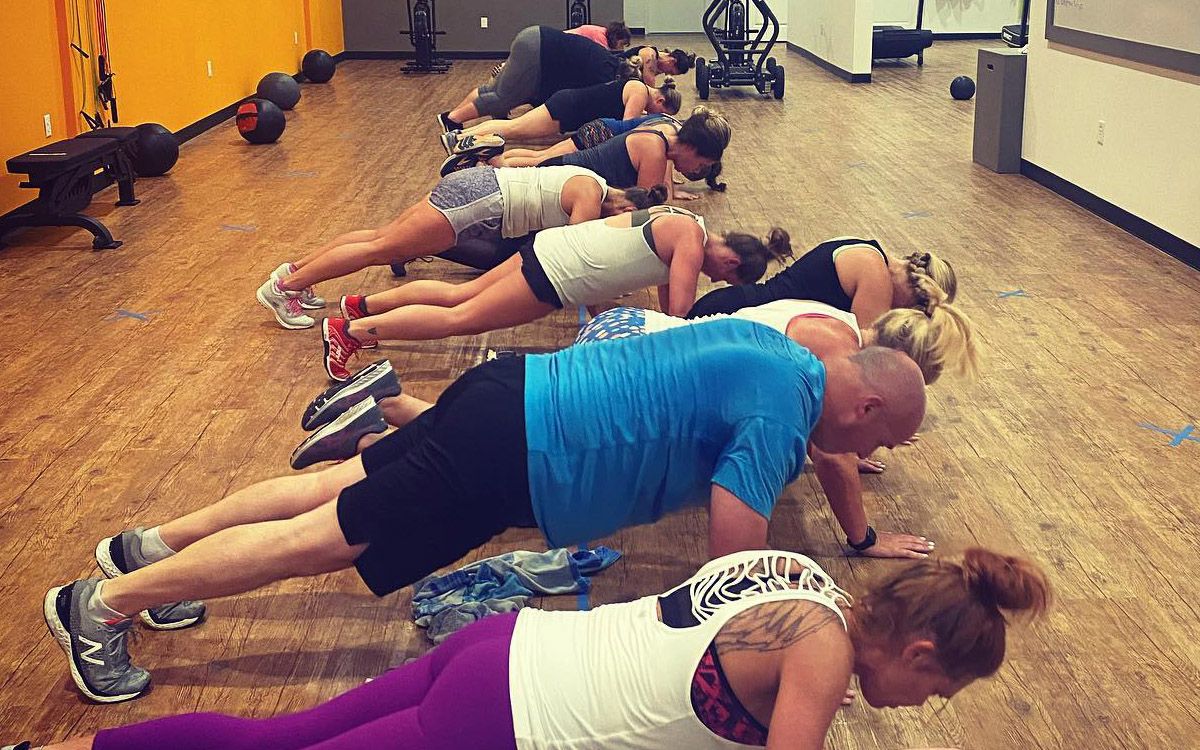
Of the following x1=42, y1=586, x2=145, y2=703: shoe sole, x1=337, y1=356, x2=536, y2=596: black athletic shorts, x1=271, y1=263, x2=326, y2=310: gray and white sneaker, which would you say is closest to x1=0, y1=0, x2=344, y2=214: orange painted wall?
x1=271, y1=263, x2=326, y2=310: gray and white sneaker

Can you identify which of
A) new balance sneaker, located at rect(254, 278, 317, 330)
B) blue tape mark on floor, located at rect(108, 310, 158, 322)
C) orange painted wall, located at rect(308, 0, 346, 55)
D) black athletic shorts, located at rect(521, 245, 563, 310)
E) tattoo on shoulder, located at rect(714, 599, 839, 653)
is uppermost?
orange painted wall, located at rect(308, 0, 346, 55)

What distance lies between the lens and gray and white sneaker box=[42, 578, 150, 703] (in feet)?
7.88

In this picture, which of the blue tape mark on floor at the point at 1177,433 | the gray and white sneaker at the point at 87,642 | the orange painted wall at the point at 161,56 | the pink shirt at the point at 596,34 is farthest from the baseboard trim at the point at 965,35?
the gray and white sneaker at the point at 87,642

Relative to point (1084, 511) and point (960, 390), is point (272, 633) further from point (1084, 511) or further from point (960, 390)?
point (960, 390)

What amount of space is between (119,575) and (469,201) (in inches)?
91.4

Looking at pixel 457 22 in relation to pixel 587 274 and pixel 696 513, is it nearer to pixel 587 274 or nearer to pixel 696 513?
pixel 587 274

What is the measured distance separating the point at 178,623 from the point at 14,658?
1.08ft

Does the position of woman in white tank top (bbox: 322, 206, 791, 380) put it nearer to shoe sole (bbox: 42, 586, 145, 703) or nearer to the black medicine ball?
shoe sole (bbox: 42, 586, 145, 703)

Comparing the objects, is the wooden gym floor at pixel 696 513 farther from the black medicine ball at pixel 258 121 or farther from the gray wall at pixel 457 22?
the gray wall at pixel 457 22

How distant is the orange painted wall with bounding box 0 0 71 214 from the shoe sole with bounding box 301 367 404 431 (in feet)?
12.9

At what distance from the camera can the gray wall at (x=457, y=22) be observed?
1433 cm

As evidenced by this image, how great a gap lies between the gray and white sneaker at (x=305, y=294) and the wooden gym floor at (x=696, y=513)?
0.17m

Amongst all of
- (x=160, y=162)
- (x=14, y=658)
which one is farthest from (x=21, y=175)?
Answer: (x=14, y=658)

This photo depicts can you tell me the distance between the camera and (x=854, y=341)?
8.89 feet
